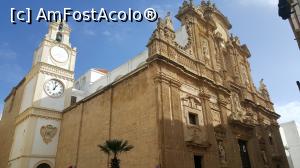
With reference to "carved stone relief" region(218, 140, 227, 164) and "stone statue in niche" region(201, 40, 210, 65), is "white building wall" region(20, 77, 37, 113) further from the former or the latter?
"carved stone relief" region(218, 140, 227, 164)

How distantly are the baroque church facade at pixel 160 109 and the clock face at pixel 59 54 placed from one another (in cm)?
10

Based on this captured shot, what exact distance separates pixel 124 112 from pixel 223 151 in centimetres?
599

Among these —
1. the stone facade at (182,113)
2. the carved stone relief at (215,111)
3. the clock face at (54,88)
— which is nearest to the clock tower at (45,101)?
the clock face at (54,88)

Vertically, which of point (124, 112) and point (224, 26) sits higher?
point (224, 26)

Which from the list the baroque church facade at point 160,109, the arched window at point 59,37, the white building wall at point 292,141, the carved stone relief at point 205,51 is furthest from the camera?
the white building wall at point 292,141

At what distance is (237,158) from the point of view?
1582 centimetres

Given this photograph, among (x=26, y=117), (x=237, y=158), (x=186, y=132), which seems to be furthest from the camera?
(x=26, y=117)

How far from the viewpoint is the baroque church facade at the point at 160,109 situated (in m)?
12.9

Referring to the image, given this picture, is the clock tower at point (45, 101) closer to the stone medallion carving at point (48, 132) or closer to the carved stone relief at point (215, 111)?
the stone medallion carving at point (48, 132)

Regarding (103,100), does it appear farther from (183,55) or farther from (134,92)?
(183,55)

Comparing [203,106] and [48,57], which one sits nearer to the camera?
[203,106]

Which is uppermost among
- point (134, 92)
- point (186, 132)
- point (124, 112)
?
point (134, 92)

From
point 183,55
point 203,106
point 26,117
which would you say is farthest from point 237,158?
A: point 26,117

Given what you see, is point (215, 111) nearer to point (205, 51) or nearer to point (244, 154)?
point (244, 154)
